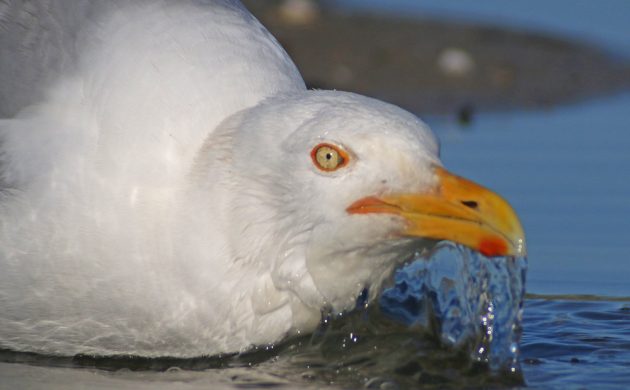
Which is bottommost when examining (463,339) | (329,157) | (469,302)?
(463,339)

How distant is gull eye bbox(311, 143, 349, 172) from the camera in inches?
247

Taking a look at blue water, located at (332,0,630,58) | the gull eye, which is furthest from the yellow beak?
blue water, located at (332,0,630,58)

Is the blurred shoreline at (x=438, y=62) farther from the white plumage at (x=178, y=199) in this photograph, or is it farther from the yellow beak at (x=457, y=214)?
the yellow beak at (x=457, y=214)

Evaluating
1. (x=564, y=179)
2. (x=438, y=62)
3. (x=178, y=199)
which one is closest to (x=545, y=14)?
(x=438, y=62)

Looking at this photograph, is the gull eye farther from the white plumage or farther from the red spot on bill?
the red spot on bill

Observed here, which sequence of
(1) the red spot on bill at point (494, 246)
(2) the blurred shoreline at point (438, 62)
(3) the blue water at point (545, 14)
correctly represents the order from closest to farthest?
(1) the red spot on bill at point (494, 246), (2) the blurred shoreline at point (438, 62), (3) the blue water at point (545, 14)

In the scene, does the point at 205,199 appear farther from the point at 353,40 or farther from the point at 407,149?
the point at 353,40

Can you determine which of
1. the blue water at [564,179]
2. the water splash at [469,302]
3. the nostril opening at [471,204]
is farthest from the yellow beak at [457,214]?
the blue water at [564,179]

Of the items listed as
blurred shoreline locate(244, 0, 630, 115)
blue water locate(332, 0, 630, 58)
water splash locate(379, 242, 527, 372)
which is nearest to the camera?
water splash locate(379, 242, 527, 372)

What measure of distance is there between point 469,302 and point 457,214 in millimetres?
869

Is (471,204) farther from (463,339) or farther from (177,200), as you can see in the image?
(177,200)

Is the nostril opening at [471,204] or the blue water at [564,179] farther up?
the blue water at [564,179]

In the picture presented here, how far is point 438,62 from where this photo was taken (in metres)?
13.5

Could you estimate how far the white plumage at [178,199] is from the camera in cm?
636
